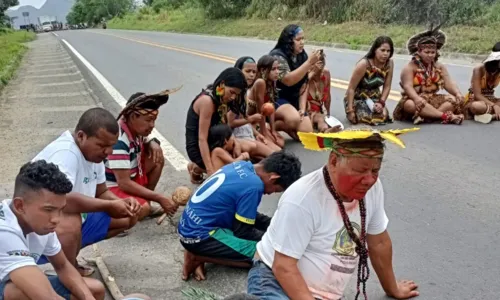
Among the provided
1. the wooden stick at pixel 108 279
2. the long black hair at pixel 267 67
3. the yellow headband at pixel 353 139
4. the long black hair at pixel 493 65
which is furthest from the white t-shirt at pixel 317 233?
the long black hair at pixel 493 65

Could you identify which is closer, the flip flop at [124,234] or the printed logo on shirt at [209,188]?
the printed logo on shirt at [209,188]

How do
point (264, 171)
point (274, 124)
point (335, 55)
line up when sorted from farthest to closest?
point (335, 55), point (274, 124), point (264, 171)

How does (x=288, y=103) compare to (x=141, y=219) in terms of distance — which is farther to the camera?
(x=288, y=103)

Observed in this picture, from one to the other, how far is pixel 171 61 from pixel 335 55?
498 cm

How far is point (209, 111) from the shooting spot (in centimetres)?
508

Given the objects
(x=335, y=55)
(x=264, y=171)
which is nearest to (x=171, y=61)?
(x=335, y=55)

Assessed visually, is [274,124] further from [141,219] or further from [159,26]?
[159,26]

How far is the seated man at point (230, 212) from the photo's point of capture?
3.53 metres

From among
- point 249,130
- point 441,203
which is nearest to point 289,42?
point 249,130

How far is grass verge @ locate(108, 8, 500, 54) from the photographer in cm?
1379

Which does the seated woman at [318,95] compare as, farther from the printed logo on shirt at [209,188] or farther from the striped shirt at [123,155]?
the printed logo on shirt at [209,188]

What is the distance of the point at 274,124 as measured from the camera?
21.9 ft

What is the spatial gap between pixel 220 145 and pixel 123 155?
117cm

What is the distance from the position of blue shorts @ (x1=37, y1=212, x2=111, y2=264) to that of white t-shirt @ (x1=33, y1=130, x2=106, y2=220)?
59mm
